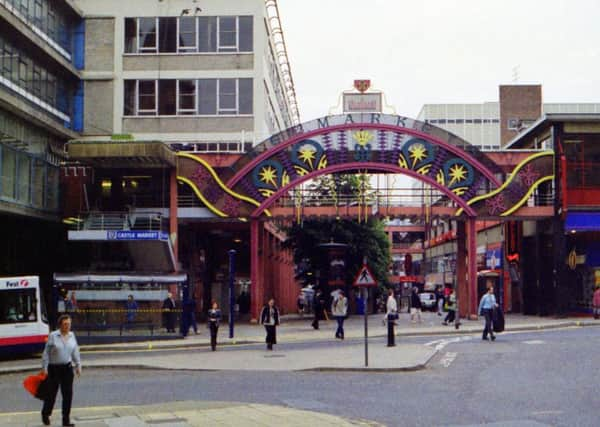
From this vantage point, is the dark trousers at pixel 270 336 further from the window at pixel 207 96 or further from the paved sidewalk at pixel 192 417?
the window at pixel 207 96

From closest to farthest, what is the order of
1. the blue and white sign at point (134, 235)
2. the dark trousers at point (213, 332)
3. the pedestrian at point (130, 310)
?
the dark trousers at point (213, 332)
the pedestrian at point (130, 310)
the blue and white sign at point (134, 235)

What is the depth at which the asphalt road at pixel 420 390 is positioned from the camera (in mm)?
13719

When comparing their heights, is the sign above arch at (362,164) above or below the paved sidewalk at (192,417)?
above

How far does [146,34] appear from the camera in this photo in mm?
48812

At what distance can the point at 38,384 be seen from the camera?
13625mm

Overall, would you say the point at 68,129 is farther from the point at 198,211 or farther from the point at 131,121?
the point at 198,211

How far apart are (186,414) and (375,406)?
3258 mm

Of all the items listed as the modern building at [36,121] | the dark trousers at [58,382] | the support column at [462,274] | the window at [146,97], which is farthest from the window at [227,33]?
the dark trousers at [58,382]

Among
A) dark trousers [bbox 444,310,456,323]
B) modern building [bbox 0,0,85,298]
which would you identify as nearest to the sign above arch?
dark trousers [bbox 444,310,456,323]

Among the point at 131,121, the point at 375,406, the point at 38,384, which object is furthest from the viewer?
the point at 131,121

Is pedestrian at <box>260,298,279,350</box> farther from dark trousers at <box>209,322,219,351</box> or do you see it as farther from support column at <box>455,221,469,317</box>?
support column at <box>455,221,469,317</box>

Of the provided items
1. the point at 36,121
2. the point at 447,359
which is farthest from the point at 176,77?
the point at 447,359

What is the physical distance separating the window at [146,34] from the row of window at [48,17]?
12.5 feet

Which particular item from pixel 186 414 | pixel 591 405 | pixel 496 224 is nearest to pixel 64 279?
pixel 186 414
